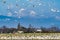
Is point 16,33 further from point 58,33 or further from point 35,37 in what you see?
point 58,33

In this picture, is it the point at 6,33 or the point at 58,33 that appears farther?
the point at 58,33

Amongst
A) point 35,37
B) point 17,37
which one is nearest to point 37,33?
point 35,37

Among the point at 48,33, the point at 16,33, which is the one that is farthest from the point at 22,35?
the point at 48,33

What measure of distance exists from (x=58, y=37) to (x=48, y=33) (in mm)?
1590

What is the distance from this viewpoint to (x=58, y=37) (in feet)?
113

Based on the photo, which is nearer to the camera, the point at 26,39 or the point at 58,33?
the point at 26,39

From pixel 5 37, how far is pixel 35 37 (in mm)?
4290

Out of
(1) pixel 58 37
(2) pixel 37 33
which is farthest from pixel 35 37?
(1) pixel 58 37

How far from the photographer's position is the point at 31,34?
35.6 meters

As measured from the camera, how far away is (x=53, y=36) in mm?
35656

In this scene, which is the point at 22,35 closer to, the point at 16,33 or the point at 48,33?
the point at 16,33

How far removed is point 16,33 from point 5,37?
6.14ft

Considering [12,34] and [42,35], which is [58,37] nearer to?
[42,35]

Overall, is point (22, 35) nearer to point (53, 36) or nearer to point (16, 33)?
point (16, 33)
